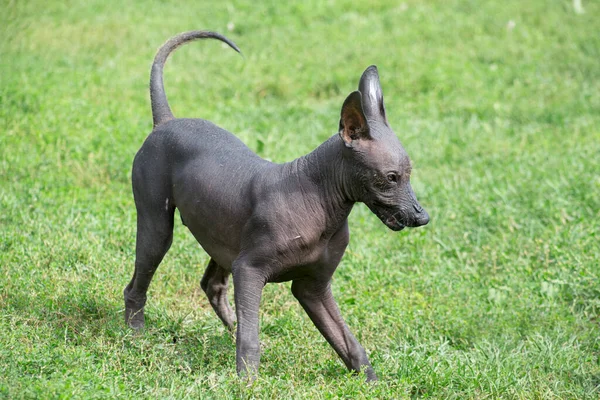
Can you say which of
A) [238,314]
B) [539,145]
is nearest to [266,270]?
[238,314]

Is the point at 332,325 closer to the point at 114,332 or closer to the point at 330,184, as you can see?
the point at 330,184

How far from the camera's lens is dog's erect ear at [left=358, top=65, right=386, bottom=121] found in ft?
14.7

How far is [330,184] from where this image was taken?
179 inches

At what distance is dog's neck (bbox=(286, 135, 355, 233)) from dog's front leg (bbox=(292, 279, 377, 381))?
0.47 metres

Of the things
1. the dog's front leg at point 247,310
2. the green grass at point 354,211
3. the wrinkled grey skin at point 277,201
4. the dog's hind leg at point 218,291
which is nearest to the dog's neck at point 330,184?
the wrinkled grey skin at point 277,201

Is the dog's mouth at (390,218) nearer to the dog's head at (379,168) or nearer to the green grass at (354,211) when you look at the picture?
the dog's head at (379,168)

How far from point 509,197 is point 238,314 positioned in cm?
423

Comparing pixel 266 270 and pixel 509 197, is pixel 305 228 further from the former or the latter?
pixel 509 197

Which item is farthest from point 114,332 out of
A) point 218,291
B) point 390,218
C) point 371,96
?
point 371,96

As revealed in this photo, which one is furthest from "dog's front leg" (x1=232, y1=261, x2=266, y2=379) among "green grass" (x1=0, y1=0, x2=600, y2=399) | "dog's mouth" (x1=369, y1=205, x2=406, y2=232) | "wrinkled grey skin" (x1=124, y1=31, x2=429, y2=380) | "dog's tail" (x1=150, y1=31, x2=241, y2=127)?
"dog's tail" (x1=150, y1=31, x2=241, y2=127)

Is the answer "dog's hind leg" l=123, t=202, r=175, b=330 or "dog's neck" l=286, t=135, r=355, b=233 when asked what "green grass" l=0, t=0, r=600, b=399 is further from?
"dog's neck" l=286, t=135, r=355, b=233

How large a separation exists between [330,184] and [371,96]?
511 mm

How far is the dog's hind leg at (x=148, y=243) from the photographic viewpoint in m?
5.23

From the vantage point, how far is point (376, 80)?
459 centimetres
